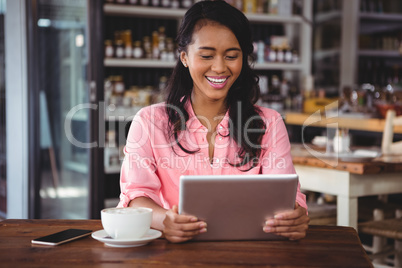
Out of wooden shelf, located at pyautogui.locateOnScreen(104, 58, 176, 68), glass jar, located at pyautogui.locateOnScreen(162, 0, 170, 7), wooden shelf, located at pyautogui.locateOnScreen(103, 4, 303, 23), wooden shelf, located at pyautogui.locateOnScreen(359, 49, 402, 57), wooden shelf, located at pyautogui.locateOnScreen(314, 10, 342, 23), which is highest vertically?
wooden shelf, located at pyautogui.locateOnScreen(314, 10, 342, 23)

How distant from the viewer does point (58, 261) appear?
107cm

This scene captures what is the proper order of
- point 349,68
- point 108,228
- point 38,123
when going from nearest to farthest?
1. point 108,228
2. point 38,123
3. point 349,68

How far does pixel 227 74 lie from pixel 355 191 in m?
1.09

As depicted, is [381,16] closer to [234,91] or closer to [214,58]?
[234,91]

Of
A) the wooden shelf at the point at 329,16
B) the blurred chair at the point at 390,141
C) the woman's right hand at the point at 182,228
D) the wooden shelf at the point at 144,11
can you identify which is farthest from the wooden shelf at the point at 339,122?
the woman's right hand at the point at 182,228

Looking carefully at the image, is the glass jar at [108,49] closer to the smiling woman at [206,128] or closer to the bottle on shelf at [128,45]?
the bottle on shelf at [128,45]

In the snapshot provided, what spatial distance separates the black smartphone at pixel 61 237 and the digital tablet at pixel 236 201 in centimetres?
25

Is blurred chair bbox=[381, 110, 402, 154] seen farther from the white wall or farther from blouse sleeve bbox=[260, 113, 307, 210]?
the white wall

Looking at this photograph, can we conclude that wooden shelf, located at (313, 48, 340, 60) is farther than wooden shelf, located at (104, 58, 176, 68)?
Yes

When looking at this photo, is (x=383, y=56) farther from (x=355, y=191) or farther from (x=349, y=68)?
(x=355, y=191)

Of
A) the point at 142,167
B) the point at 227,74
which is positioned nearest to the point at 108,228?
the point at 142,167

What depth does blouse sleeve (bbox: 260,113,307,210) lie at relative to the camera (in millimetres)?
1646

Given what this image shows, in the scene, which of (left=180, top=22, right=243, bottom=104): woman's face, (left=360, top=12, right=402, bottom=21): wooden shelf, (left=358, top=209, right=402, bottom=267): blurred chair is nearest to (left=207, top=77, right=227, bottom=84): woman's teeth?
(left=180, top=22, right=243, bottom=104): woman's face

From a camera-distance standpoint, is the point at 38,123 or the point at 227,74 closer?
the point at 227,74
